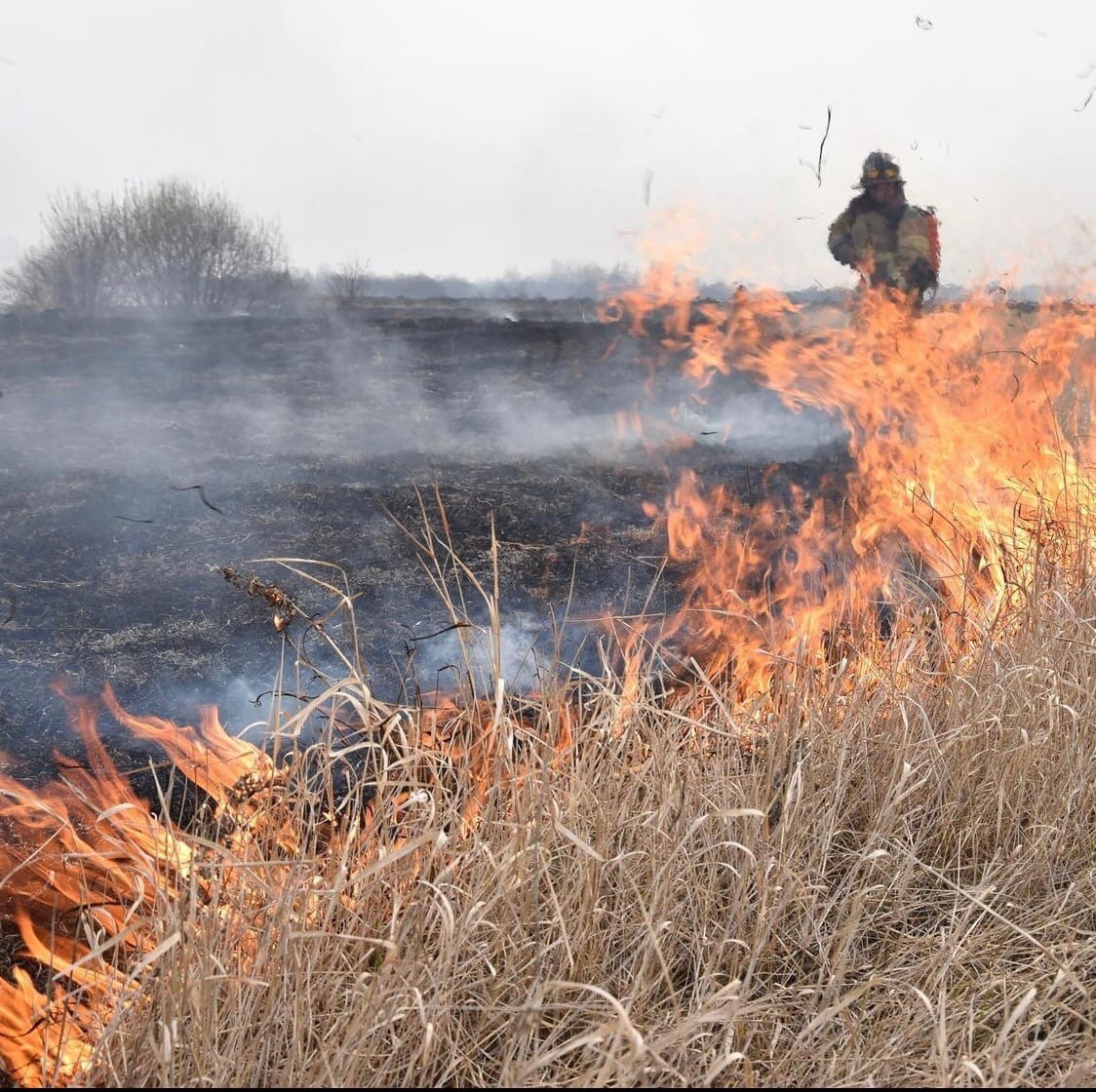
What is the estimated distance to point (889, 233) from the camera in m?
7.78

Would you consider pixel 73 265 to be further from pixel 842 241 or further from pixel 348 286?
pixel 842 241

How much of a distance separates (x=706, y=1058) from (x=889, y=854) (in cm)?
83

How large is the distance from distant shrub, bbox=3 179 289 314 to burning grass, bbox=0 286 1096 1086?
22.0ft

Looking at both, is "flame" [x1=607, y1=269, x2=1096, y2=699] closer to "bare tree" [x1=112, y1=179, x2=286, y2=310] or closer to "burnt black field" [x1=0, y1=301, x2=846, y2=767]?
"burnt black field" [x1=0, y1=301, x2=846, y2=767]


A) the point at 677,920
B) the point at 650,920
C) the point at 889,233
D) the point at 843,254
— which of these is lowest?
the point at 677,920

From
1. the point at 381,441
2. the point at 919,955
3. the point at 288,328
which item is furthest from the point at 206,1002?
the point at 288,328

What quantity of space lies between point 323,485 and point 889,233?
4838 millimetres

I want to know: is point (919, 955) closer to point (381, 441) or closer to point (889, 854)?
point (889, 854)

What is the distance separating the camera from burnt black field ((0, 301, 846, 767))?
3.68 metres

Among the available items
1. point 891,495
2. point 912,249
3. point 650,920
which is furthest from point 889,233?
point 650,920

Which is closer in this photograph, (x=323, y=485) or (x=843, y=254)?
(x=323, y=485)

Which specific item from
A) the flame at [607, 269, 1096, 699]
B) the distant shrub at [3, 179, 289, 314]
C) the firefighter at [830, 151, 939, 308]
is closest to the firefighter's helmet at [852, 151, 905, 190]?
the firefighter at [830, 151, 939, 308]

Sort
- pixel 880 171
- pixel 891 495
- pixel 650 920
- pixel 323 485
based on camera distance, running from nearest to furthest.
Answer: pixel 650 920, pixel 891 495, pixel 323 485, pixel 880 171

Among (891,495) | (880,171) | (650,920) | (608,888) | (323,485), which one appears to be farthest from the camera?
(880,171)
